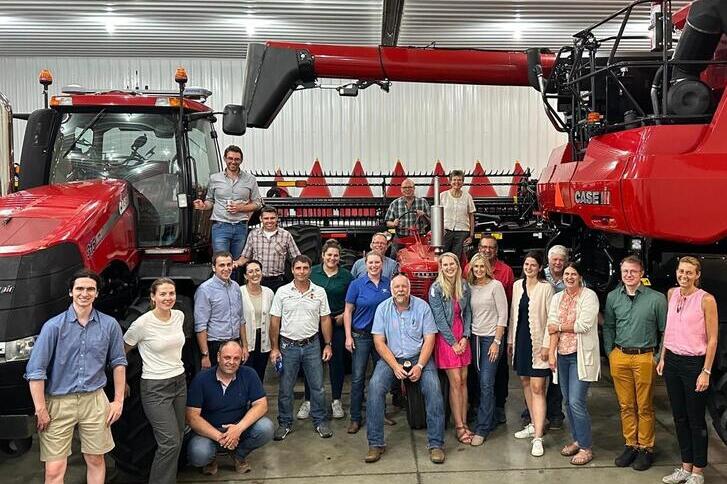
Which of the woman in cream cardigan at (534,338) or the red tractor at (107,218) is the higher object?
the red tractor at (107,218)

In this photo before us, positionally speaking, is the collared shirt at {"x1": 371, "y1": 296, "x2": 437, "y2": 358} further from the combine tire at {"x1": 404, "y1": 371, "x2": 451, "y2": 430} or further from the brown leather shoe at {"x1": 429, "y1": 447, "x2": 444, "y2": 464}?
the brown leather shoe at {"x1": 429, "y1": 447, "x2": 444, "y2": 464}

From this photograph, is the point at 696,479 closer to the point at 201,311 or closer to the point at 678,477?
the point at 678,477

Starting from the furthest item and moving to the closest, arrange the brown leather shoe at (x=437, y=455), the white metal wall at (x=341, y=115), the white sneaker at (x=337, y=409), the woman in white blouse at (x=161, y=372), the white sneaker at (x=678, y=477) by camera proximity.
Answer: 1. the white metal wall at (x=341, y=115)
2. the white sneaker at (x=337, y=409)
3. the brown leather shoe at (x=437, y=455)
4. the white sneaker at (x=678, y=477)
5. the woman in white blouse at (x=161, y=372)

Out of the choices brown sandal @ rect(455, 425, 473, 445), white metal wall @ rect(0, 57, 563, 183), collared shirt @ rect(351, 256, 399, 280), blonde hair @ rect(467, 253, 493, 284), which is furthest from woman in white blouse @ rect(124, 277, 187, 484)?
white metal wall @ rect(0, 57, 563, 183)

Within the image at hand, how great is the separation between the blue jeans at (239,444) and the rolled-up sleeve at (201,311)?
28.5 inches

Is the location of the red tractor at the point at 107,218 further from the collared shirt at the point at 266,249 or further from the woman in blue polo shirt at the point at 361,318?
the woman in blue polo shirt at the point at 361,318

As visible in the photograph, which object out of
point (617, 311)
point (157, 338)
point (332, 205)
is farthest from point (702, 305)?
point (332, 205)

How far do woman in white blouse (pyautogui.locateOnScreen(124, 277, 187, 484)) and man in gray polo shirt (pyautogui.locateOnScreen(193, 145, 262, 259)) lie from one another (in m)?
1.93

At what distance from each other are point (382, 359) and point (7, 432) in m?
2.42

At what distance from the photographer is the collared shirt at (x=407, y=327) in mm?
4699

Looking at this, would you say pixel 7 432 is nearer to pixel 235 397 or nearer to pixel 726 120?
pixel 235 397

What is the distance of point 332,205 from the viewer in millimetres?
8727

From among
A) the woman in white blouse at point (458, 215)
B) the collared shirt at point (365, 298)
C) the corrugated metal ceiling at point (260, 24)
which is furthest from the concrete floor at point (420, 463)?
the corrugated metal ceiling at point (260, 24)

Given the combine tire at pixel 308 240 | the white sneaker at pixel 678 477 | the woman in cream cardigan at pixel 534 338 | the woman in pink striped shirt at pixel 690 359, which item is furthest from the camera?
the combine tire at pixel 308 240
